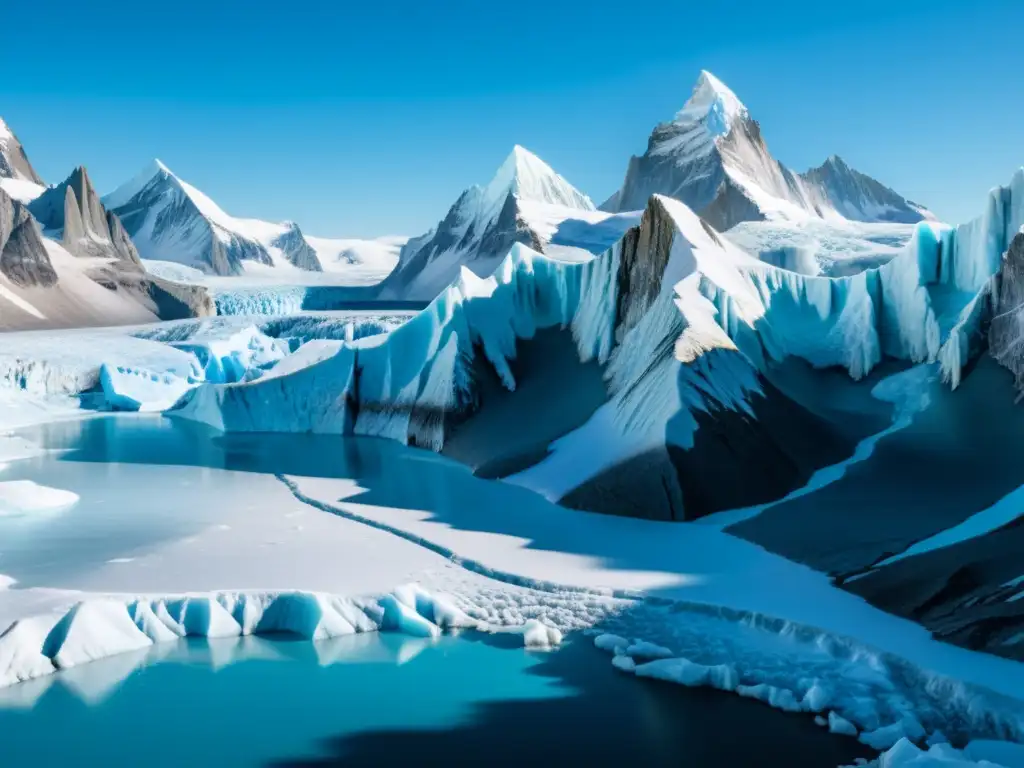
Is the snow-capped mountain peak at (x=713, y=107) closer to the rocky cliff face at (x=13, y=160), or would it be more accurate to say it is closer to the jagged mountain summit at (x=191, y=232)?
the jagged mountain summit at (x=191, y=232)

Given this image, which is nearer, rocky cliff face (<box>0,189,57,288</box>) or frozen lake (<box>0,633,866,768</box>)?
frozen lake (<box>0,633,866,768</box>)

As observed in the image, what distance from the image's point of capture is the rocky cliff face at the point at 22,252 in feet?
229

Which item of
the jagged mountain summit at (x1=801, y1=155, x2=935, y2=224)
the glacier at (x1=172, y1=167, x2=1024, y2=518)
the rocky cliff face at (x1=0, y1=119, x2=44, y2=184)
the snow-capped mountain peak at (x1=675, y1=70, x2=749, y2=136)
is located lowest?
the glacier at (x1=172, y1=167, x2=1024, y2=518)

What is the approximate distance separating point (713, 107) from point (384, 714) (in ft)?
343

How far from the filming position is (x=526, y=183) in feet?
334

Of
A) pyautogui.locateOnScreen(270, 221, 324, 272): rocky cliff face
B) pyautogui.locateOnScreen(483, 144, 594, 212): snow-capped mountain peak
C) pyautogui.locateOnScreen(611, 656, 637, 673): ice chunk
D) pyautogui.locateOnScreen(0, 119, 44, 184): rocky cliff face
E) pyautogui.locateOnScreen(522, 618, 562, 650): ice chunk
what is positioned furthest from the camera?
pyautogui.locateOnScreen(270, 221, 324, 272): rocky cliff face

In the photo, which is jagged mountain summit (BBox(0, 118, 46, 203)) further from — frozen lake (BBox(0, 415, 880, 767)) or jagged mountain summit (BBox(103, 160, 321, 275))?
frozen lake (BBox(0, 415, 880, 767))

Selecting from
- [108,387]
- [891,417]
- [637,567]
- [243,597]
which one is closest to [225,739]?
[243,597]

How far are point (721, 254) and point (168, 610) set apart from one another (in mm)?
16439

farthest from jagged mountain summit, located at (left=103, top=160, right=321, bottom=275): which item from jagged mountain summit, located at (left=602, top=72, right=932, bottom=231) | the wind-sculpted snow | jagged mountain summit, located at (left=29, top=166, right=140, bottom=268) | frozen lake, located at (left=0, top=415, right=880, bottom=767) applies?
frozen lake, located at (left=0, top=415, right=880, bottom=767)

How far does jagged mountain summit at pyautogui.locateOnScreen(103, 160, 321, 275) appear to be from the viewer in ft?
451

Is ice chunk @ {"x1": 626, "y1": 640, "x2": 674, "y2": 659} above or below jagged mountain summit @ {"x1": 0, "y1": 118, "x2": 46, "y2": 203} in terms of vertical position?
below

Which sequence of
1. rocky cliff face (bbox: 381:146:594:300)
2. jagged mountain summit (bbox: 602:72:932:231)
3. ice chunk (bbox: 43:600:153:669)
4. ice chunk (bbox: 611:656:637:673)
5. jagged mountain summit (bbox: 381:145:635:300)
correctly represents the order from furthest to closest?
jagged mountain summit (bbox: 602:72:932:231) < rocky cliff face (bbox: 381:146:594:300) < jagged mountain summit (bbox: 381:145:635:300) < ice chunk (bbox: 43:600:153:669) < ice chunk (bbox: 611:656:637:673)

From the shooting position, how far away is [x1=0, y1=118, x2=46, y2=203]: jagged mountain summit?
353ft
